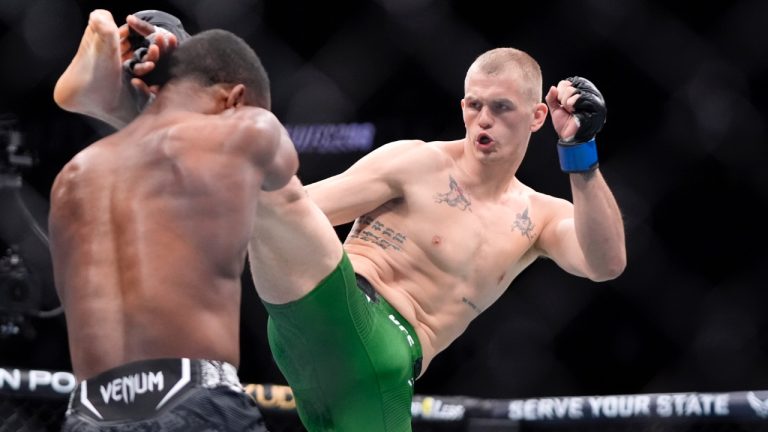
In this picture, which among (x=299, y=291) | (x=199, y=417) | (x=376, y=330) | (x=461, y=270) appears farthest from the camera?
(x=461, y=270)

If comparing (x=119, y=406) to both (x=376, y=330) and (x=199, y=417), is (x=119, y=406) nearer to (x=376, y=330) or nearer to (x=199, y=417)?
(x=199, y=417)

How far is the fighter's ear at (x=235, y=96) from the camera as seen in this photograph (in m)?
1.82

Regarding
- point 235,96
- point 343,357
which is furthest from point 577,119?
point 235,96

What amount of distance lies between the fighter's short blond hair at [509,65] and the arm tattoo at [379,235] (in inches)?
15.7

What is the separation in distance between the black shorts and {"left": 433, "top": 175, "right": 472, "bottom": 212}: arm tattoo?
3.87 feet

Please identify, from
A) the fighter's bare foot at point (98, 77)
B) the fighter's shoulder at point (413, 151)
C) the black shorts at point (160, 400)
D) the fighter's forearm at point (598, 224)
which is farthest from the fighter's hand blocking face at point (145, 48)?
the fighter's forearm at point (598, 224)

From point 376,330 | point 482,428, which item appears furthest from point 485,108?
point 482,428

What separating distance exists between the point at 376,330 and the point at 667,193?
2039 millimetres

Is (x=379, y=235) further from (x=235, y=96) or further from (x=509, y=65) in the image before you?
(x=235, y=96)

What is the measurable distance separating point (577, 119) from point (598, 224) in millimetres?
Result: 269

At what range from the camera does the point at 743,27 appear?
4098 millimetres

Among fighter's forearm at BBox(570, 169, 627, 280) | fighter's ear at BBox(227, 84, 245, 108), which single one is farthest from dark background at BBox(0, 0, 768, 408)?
fighter's ear at BBox(227, 84, 245, 108)

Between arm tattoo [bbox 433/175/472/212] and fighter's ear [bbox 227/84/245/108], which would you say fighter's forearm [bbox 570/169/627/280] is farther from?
fighter's ear [bbox 227/84/245/108]

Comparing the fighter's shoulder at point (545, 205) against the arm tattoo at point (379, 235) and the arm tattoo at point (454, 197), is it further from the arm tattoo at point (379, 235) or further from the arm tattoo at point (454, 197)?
the arm tattoo at point (379, 235)
